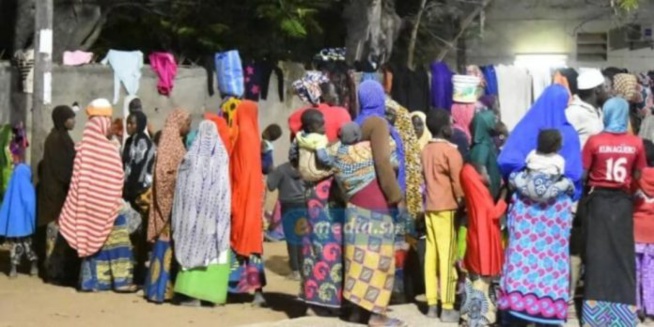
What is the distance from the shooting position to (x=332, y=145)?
906 cm

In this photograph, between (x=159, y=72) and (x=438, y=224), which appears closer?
(x=438, y=224)

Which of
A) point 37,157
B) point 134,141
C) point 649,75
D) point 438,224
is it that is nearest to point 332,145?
point 438,224

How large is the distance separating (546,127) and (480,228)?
2.82 ft

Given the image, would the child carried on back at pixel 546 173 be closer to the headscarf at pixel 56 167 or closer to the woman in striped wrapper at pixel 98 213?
the woman in striped wrapper at pixel 98 213

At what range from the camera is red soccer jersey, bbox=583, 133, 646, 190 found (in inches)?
355

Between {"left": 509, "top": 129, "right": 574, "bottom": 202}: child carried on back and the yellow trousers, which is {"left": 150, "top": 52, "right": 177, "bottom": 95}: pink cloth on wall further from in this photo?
{"left": 509, "top": 129, "right": 574, "bottom": 202}: child carried on back

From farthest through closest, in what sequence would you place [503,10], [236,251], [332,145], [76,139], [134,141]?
1. [503,10]
2. [76,139]
3. [134,141]
4. [236,251]
5. [332,145]

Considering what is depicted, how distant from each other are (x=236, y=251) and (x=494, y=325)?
2.10 m

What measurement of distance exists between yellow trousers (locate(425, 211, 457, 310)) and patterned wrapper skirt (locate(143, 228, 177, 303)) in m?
2.08

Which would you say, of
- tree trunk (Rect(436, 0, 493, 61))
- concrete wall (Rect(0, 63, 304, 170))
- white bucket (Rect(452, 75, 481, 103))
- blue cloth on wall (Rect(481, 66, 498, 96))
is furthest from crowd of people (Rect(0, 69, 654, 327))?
tree trunk (Rect(436, 0, 493, 61))

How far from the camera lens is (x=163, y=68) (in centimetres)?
1418

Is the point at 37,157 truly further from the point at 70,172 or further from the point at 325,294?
the point at 325,294

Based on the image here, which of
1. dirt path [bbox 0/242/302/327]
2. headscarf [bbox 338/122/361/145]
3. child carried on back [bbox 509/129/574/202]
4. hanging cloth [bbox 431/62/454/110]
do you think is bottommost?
dirt path [bbox 0/242/302/327]

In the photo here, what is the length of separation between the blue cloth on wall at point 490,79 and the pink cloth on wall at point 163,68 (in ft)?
11.7
